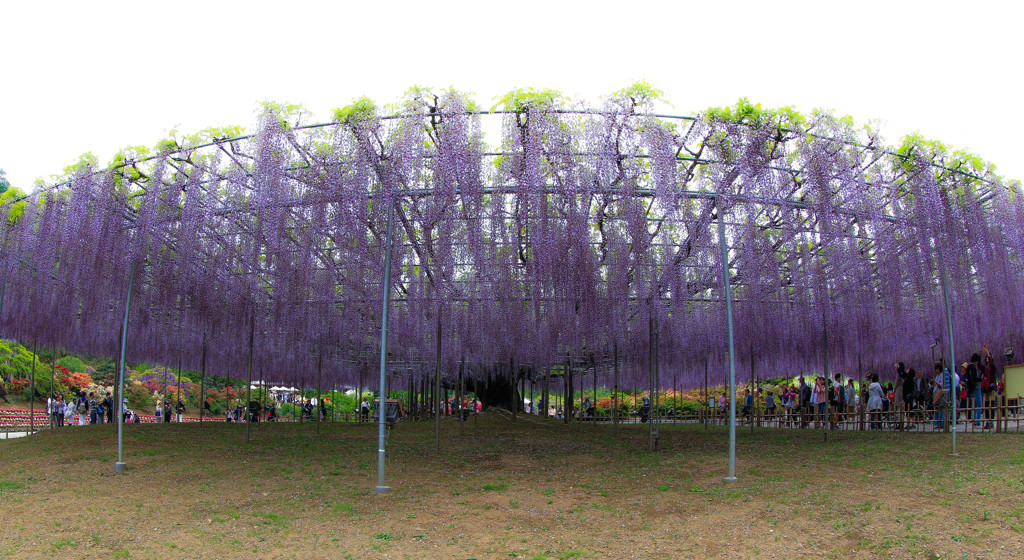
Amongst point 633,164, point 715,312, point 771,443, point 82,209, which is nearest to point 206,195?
point 82,209

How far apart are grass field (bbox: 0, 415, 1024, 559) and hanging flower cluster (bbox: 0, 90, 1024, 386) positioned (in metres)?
3.05

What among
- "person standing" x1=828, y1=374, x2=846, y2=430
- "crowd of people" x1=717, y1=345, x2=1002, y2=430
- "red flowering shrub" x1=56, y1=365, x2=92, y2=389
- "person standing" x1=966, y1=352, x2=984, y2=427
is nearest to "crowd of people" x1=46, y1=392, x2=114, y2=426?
"red flowering shrub" x1=56, y1=365, x2=92, y2=389

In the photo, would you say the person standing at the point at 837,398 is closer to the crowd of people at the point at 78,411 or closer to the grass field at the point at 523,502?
the grass field at the point at 523,502

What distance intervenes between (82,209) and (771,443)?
1215 cm

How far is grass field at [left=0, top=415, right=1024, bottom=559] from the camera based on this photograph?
5.36 metres

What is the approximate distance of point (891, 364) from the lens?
24.7 metres

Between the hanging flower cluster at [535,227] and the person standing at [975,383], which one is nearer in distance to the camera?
the hanging flower cluster at [535,227]

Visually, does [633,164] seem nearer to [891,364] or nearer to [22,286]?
[22,286]

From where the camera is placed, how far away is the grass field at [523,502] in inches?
211

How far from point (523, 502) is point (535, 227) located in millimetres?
4030

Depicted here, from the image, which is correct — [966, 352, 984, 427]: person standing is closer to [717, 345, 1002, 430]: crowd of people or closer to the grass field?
[717, 345, 1002, 430]: crowd of people

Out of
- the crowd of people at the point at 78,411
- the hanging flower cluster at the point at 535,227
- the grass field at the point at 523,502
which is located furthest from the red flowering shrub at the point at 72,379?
the grass field at the point at 523,502

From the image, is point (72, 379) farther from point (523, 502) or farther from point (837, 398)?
point (837, 398)

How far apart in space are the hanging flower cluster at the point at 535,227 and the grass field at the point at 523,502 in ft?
10.0
